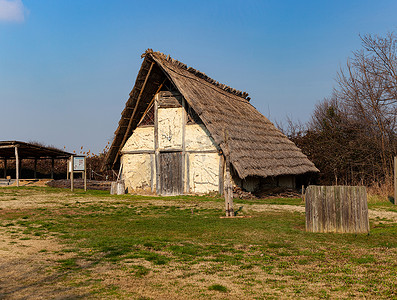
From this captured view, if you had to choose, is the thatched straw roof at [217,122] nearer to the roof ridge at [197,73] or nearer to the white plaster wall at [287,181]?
the roof ridge at [197,73]

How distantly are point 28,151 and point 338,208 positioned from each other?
26174mm

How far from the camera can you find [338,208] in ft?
31.0

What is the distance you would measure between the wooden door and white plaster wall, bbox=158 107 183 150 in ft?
1.58

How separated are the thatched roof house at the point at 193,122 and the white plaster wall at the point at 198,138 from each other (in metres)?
0.10

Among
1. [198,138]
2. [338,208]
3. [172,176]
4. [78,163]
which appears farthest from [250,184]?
[338,208]

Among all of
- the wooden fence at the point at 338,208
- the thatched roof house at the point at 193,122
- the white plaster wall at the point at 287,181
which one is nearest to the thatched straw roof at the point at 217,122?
the thatched roof house at the point at 193,122

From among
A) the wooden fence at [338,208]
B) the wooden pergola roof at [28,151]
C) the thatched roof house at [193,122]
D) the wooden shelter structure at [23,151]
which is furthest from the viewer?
the wooden pergola roof at [28,151]

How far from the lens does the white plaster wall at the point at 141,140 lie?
2153 centimetres

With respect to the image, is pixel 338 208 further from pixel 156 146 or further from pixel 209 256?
pixel 156 146

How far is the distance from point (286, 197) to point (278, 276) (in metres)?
15.0

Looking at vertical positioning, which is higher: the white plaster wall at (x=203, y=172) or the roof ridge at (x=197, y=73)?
the roof ridge at (x=197, y=73)

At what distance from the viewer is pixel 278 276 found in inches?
236

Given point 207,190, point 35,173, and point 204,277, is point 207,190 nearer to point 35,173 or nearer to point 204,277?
point 204,277

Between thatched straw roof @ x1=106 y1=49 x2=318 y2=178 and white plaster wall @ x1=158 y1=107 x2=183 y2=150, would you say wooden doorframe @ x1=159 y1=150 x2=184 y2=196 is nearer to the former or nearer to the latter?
white plaster wall @ x1=158 y1=107 x2=183 y2=150
